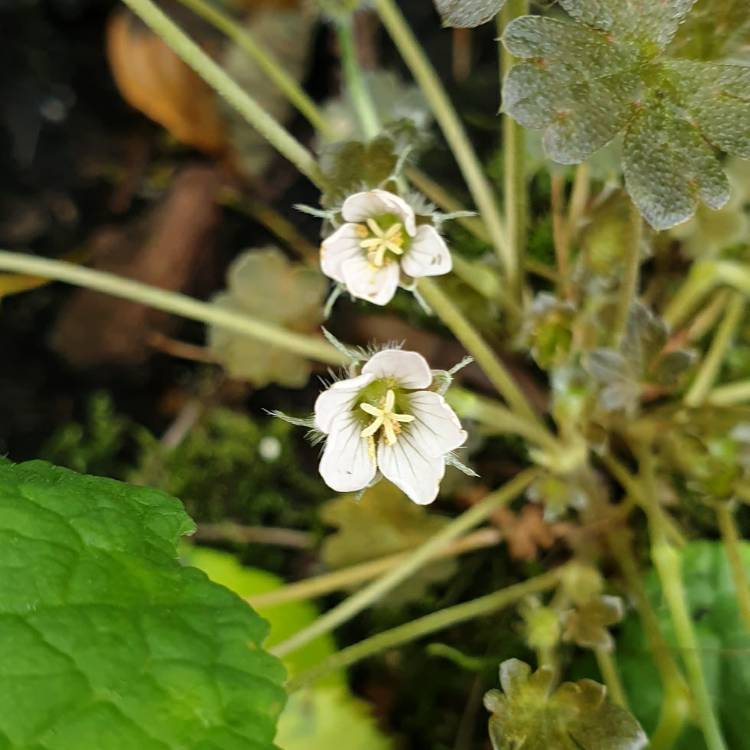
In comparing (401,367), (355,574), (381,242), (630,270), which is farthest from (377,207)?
(355,574)

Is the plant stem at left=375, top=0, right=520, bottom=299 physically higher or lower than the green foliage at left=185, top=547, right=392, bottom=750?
higher

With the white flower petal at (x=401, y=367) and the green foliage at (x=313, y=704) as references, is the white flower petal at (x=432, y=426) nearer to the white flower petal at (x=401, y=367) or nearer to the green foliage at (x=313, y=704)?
the white flower petal at (x=401, y=367)

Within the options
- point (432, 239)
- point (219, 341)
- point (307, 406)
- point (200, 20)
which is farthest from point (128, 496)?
point (200, 20)

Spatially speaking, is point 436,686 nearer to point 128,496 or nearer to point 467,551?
point 467,551

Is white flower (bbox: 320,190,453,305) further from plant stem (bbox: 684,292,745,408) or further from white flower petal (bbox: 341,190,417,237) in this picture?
plant stem (bbox: 684,292,745,408)

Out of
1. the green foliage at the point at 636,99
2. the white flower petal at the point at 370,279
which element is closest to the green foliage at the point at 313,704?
the white flower petal at the point at 370,279

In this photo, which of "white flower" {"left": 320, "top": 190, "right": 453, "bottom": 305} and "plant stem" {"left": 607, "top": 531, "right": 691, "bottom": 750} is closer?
"white flower" {"left": 320, "top": 190, "right": 453, "bottom": 305}

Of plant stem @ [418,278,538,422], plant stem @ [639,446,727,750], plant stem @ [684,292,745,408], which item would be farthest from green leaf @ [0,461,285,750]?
plant stem @ [684,292,745,408]

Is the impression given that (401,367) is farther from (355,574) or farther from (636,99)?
(355,574)
